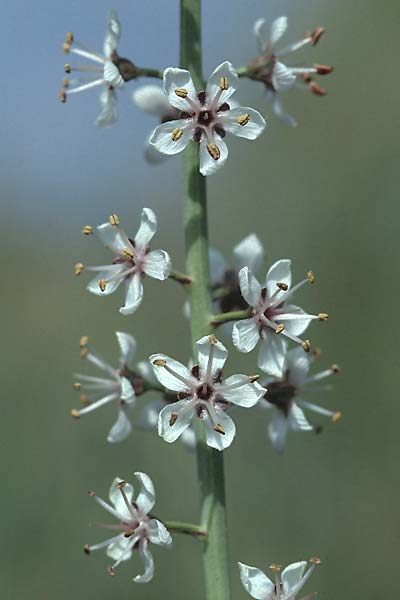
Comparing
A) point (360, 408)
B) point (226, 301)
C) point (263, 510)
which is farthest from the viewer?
point (360, 408)

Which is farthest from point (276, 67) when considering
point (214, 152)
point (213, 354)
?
point (213, 354)

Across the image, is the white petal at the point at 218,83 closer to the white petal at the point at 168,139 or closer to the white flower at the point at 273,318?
the white petal at the point at 168,139

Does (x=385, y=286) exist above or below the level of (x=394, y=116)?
below

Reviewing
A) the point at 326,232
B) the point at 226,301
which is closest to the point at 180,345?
the point at 326,232

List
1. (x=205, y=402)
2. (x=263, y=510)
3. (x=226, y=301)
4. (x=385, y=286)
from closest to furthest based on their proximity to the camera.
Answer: (x=205, y=402), (x=226, y=301), (x=263, y=510), (x=385, y=286)

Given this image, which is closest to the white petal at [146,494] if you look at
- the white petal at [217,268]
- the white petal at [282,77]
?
the white petal at [217,268]

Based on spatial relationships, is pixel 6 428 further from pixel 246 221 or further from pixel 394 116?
pixel 394 116

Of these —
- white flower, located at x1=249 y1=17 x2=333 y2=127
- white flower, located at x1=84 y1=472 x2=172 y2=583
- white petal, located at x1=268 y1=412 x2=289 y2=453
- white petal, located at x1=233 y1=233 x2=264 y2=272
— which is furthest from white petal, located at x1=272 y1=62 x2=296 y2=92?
white flower, located at x1=84 y1=472 x2=172 y2=583
